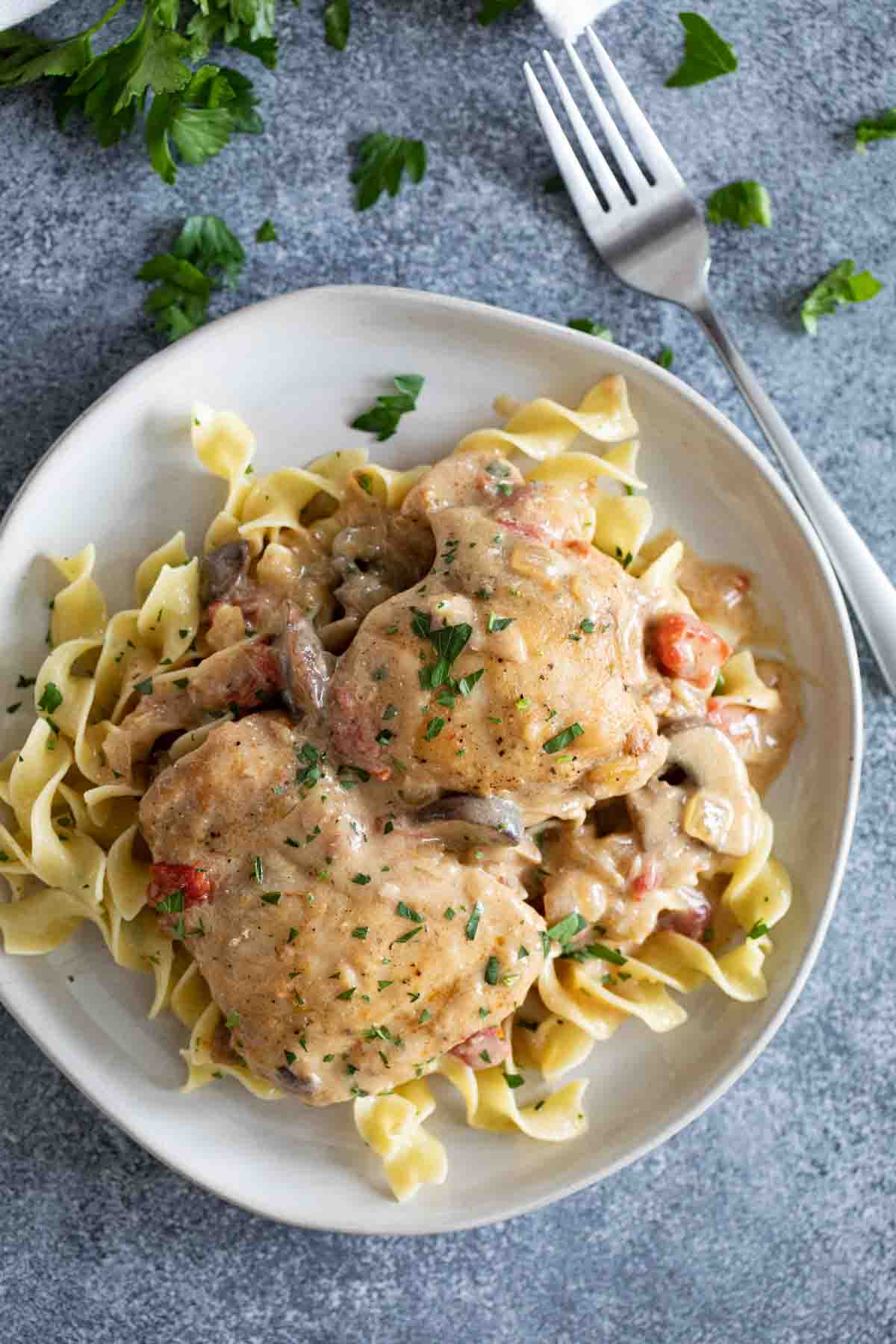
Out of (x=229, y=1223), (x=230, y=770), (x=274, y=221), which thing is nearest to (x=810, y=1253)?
(x=229, y=1223)

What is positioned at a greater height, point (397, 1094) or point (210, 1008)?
point (210, 1008)

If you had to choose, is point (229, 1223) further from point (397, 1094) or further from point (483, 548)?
point (483, 548)

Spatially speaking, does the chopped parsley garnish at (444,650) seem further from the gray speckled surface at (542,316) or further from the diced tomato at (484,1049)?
the gray speckled surface at (542,316)

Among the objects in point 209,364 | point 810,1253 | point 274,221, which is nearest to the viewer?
point 209,364

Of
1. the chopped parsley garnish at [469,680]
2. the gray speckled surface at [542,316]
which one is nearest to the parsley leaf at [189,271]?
the gray speckled surface at [542,316]

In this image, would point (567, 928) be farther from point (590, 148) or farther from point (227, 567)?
point (590, 148)

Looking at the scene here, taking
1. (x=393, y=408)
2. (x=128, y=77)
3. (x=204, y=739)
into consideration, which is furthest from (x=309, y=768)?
(x=128, y=77)

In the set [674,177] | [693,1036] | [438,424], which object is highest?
[674,177]
